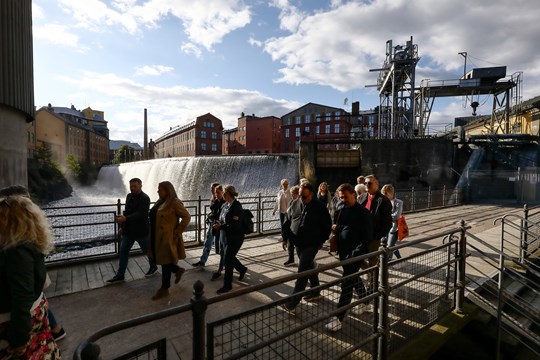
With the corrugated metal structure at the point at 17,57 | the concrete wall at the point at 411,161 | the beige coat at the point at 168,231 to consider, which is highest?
the corrugated metal structure at the point at 17,57

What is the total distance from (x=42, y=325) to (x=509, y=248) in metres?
9.93

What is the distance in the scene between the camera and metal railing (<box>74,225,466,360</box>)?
204 centimetres

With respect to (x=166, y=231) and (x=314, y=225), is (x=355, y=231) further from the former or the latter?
(x=166, y=231)

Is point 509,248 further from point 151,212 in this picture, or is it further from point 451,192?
point 451,192

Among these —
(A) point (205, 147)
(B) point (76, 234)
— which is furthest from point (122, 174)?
(B) point (76, 234)

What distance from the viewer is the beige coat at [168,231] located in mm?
4586

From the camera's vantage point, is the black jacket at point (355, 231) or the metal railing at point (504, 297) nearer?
the black jacket at point (355, 231)

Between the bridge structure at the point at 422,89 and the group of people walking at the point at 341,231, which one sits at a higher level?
the bridge structure at the point at 422,89

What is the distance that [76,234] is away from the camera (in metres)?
17.9

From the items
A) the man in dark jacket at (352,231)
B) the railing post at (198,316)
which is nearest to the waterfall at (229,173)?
the man in dark jacket at (352,231)

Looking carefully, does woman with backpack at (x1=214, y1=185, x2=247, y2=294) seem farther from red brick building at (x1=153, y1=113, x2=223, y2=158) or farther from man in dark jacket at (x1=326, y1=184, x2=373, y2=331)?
red brick building at (x1=153, y1=113, x2=223, y2=158)

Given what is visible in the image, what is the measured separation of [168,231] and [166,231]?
3 cm

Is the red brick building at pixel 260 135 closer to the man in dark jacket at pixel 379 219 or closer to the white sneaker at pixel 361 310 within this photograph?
the man in dark jacket at pixel 379 219

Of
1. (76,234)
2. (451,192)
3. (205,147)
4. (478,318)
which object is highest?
(205,147)
